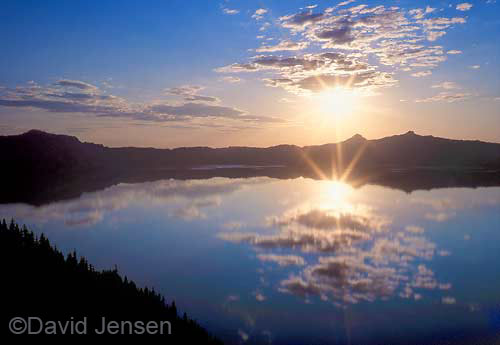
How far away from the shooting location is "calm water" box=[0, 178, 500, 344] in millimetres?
15422

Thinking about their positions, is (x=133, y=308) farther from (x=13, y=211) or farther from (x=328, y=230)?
(x=13, y=211)

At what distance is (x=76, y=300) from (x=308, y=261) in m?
13.7

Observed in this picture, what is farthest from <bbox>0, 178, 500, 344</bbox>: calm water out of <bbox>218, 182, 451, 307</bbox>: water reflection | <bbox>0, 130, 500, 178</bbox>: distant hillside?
<bbox>0, 130, 500, 178</bbox>: distant hillside

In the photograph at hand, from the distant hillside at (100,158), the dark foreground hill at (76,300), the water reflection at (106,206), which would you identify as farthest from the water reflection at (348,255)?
the distant hillside at (100,158)

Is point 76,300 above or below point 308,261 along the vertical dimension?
above

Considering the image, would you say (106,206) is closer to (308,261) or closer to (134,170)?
(308,261)

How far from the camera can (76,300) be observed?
1592 cm

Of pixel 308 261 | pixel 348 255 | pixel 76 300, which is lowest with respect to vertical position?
pixel 308 261

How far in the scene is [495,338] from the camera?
44.8 ft

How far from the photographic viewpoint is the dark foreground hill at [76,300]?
1384 centimetres

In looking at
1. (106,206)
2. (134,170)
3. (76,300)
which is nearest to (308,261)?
(76,300)

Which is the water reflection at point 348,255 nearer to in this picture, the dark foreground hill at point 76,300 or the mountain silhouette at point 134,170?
the dark foreground hill at point 76,300

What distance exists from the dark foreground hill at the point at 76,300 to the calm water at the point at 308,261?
1839 mm

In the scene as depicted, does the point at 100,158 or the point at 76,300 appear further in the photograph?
the point at 100,158
